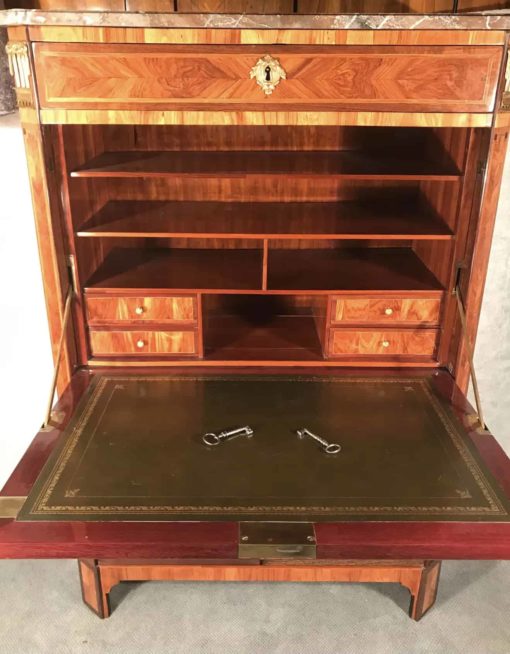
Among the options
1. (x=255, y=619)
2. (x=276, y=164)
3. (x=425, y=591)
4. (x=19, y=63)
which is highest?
(x=19, y=63)

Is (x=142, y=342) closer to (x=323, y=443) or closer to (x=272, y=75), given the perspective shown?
(x=323, y=443)

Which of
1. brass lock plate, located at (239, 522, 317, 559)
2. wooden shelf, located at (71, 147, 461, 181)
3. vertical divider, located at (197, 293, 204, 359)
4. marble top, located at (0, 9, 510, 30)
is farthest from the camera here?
vertical divider, located at (197, 293, 204, 359)

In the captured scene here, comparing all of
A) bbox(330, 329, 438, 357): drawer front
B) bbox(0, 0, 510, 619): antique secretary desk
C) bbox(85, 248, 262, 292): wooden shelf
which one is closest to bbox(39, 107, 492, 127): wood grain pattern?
bbox(0, 0, 510, 619): antique secretary desk

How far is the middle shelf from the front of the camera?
1.75 metres

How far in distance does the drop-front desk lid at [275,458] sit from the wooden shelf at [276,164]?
0.58m

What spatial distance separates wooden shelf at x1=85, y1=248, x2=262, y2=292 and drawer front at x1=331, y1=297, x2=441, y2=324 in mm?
267

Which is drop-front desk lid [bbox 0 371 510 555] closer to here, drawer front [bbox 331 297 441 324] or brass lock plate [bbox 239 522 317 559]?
brass lock plate [bbox 239 522 317 559]

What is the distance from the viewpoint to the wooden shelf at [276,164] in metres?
1.58

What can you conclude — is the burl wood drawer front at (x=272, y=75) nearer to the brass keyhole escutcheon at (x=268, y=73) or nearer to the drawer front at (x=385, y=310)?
the brass keyhole escutcheon at (x=268, y=73)

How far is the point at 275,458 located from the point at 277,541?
257 mm

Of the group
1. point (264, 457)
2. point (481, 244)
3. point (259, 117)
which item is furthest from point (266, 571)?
point (259, 117)

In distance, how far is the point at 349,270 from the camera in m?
1.88

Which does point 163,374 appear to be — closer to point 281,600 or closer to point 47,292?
point 47,292

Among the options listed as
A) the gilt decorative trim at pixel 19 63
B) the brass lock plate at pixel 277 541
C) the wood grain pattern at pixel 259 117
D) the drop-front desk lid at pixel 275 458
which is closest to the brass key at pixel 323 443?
the drop-front desk lid at pixel 275 458
